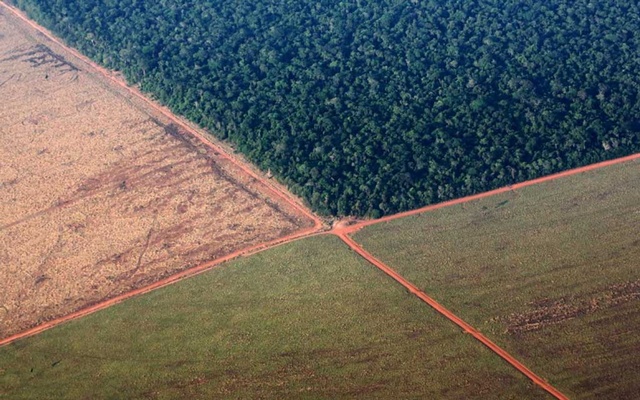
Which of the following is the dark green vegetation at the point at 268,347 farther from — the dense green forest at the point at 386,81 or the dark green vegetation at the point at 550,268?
the dense green forest at the point at 386,81

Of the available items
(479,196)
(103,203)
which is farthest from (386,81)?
(103,203)

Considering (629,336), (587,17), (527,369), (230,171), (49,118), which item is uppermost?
(587,17)

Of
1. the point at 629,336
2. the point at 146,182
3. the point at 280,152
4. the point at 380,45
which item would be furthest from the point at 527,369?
the point at 380,45

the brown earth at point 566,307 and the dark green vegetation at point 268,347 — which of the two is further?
the brown earth at point 566,307

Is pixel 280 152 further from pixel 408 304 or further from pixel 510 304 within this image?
pixel 510 304

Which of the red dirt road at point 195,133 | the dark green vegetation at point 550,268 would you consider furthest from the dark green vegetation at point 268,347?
the red dirt road at point 195,133
